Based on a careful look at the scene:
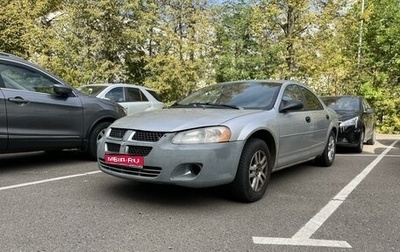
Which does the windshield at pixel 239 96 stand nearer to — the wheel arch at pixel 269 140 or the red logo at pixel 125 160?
the wheel arch at pixel 269 140

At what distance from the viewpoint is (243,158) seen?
4418mm

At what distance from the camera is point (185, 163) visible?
4.10 metres

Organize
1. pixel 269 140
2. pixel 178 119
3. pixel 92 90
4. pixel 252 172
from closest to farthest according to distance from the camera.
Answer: pixel 178 119 → pixel 252 172 → pixel 269 140 → pixel 92 90

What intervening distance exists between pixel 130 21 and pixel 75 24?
2186mm

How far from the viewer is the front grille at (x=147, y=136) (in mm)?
4183

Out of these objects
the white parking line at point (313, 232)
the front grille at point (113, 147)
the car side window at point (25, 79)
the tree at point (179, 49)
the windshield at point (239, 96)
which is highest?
the tree at point (179, 49)

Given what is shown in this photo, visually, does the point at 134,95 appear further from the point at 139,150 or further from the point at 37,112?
the point at 139,150

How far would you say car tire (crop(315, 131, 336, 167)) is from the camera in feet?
22.6

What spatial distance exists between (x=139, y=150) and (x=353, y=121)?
6.18 meters

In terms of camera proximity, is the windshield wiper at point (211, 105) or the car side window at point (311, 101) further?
the car side window at point (311, 101)

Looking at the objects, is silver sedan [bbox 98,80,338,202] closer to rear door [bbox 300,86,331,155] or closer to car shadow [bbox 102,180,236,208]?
car shadow [bbox 102,180,236,208]

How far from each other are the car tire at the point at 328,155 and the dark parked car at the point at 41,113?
3635 mm

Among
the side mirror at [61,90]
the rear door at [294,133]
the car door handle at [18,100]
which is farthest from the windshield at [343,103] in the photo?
the car door handle at [18,100]

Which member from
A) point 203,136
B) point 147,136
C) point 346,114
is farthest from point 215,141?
point 346,114
